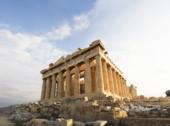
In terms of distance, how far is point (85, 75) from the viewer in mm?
28109

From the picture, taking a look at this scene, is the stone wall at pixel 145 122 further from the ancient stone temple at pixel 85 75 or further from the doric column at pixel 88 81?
the doric column at pixel 88 81

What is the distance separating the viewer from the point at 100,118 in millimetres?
11203

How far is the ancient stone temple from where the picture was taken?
2655cm

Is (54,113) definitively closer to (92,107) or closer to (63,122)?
(92,107)

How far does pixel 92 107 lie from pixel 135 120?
13.6ft

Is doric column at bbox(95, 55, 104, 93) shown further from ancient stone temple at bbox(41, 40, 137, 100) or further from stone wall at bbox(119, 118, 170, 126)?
stone wall at bbox(119, 118, 170, 126)

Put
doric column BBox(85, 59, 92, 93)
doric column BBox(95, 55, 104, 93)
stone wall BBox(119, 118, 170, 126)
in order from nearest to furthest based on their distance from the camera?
stone wall BBox(119, 118, 170, 126)
doric column BBox(95, 55, 104, 93)
doric column BBox(85, 59, 92, 93)

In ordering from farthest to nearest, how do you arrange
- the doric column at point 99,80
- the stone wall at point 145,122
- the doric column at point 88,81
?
1. the doric column at point 88,81
2. the doric column at point 99,80
3. the stone wall at point 145,122

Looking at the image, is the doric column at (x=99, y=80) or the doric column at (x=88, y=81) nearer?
the doric column at (x=99, y=80)

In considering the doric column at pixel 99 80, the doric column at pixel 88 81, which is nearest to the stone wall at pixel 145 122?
the doric column at pixel 99 80

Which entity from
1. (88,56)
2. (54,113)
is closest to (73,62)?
(88,56)

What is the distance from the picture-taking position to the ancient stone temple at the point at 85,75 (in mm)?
26547

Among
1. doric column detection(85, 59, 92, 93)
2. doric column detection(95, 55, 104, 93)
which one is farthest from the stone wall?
doric column detection(85, 59, 92, 93)

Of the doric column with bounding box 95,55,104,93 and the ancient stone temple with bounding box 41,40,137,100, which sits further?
the ancient stone temple with bounding box 41,40,137,100
